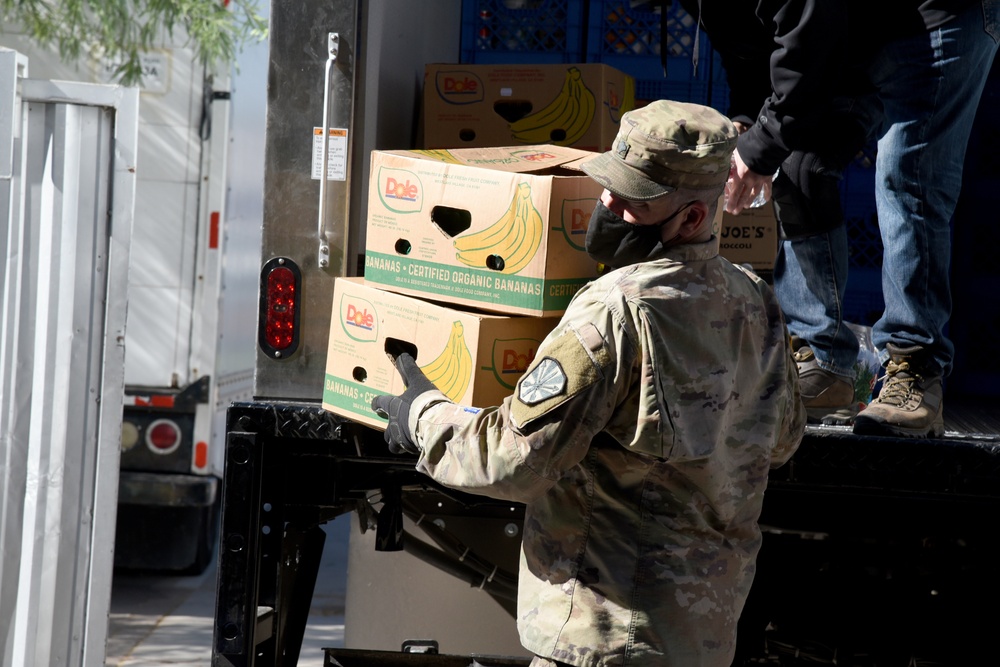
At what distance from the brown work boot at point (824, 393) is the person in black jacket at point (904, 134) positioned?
160mm

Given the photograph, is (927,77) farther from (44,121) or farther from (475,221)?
(44,121)

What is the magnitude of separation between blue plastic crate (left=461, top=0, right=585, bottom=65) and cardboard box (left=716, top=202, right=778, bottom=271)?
2.96ft

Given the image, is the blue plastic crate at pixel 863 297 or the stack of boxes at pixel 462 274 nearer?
the stack of boxes at pixel 462 274

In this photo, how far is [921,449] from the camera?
275 centimetres

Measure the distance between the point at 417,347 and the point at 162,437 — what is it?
3.87 meters

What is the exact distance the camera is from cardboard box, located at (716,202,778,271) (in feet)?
11.9

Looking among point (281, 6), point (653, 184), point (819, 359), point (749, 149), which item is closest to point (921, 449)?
point (819, 359)

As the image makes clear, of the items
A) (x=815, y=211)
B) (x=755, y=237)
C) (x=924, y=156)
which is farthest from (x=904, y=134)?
(x=755, y=237)

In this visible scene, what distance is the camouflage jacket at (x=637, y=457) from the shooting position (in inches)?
85.0

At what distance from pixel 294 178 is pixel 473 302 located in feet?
2.10

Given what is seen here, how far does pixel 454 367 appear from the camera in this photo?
2.60m

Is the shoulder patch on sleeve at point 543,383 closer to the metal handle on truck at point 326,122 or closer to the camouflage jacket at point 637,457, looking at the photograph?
the camouflage jacket at point 637,457

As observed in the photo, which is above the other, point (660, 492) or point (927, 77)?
point (927, 77)

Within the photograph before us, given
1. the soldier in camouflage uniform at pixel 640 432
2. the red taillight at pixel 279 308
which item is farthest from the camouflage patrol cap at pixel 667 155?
the red taillight at pixel 279 308
